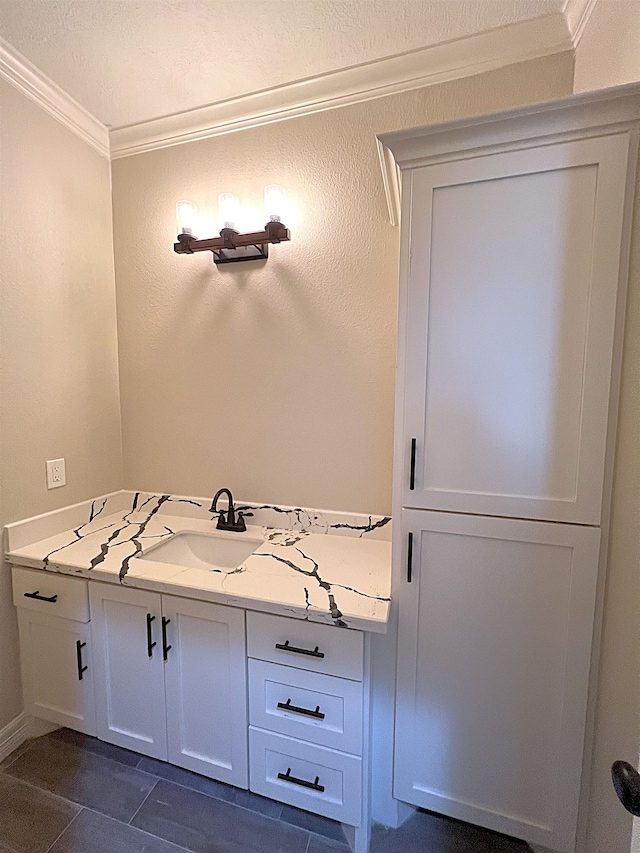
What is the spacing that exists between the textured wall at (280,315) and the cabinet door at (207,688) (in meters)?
0.62

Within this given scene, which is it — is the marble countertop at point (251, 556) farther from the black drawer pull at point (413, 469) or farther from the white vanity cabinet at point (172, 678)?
the black drawer pull at point (413, 469)

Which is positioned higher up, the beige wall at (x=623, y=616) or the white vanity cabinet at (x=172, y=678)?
the beige wall at (x=623, y=616)

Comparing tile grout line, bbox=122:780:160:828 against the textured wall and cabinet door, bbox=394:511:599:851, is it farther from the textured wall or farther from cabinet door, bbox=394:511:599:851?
the textured wall

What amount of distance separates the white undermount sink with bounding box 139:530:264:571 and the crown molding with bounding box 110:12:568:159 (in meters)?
1.80

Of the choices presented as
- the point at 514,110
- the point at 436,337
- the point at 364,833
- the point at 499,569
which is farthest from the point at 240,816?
the point at 514,110

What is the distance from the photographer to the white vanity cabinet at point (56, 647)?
1424mm

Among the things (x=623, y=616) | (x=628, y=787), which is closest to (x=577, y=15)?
(x=623, y=616)

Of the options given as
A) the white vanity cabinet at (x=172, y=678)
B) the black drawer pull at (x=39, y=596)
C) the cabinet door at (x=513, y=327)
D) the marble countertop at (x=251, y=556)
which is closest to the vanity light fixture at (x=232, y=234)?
the cabinet door at (x=513, y=327)

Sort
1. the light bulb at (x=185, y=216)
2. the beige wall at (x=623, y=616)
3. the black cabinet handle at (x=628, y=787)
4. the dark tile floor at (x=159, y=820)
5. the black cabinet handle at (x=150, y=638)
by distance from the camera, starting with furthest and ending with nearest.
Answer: the light bulb at (x=185, y=216), the black cabinet handle at (x=150, y=638), the dark tile floor at (x=159, y=820), the beige wall at (x=623, y=616), the black cabinet handle at (x=628, y=787)

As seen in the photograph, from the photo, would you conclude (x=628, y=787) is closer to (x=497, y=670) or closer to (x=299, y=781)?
(x=497, y=670)

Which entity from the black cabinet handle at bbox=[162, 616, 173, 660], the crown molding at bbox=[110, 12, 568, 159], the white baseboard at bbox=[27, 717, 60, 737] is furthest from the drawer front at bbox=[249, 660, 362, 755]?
the crown molding at bbox=[110, 12, 568, 159]

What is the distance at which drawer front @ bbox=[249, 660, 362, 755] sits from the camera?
1.13 m

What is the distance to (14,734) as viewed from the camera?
154 centimetres

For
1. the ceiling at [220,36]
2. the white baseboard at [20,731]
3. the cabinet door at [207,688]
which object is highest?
the ceiling at [220,36]
